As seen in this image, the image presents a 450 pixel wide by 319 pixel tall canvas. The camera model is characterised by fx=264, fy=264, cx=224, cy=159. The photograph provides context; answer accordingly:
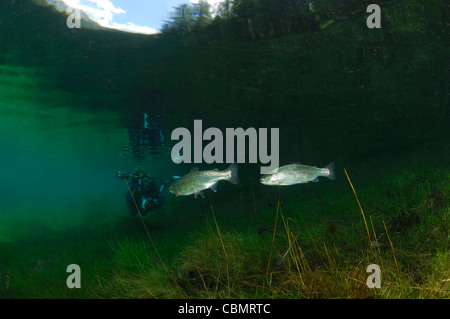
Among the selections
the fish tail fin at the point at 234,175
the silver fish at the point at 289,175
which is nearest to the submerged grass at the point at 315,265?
the silver fish at the point at 289,175

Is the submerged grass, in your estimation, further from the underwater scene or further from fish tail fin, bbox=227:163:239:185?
fish tail fin, bbox=227:163:239:185

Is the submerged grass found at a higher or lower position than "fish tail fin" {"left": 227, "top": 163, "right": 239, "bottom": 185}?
lower

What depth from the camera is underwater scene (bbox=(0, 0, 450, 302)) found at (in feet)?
14.1

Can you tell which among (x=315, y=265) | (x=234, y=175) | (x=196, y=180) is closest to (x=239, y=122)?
(x=234, y=175)

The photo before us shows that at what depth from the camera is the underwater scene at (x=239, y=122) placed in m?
4.29

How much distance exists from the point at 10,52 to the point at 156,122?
29.2 feet

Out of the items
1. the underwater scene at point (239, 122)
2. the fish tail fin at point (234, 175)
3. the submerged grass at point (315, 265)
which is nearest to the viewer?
the submerged grass at point (315, 265)

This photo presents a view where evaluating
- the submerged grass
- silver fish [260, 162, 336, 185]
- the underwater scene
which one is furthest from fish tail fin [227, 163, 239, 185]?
the submerged grass

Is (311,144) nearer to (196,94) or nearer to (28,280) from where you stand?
(196,94)

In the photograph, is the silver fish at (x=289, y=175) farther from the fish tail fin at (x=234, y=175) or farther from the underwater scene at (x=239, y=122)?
the fish tail fin at (x=234, y=175)

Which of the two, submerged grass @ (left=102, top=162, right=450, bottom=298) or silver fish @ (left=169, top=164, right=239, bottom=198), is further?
silver fish @ (left=169, top=164, right=239, bottom=198)

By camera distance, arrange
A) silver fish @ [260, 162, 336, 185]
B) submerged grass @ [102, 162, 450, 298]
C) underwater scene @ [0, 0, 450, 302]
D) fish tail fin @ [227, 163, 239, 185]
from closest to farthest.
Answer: submerged grass @ [102, 162, 450, 298], underwater scene @ [0, 0, 450, 302], silver fish @ [260, 162, 336, 185], fish tail fin @ [227, 163, 239, 185]

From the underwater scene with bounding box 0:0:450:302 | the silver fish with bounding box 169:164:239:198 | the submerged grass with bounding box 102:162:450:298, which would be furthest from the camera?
the silver fish with bounding box 169:164:239:198
